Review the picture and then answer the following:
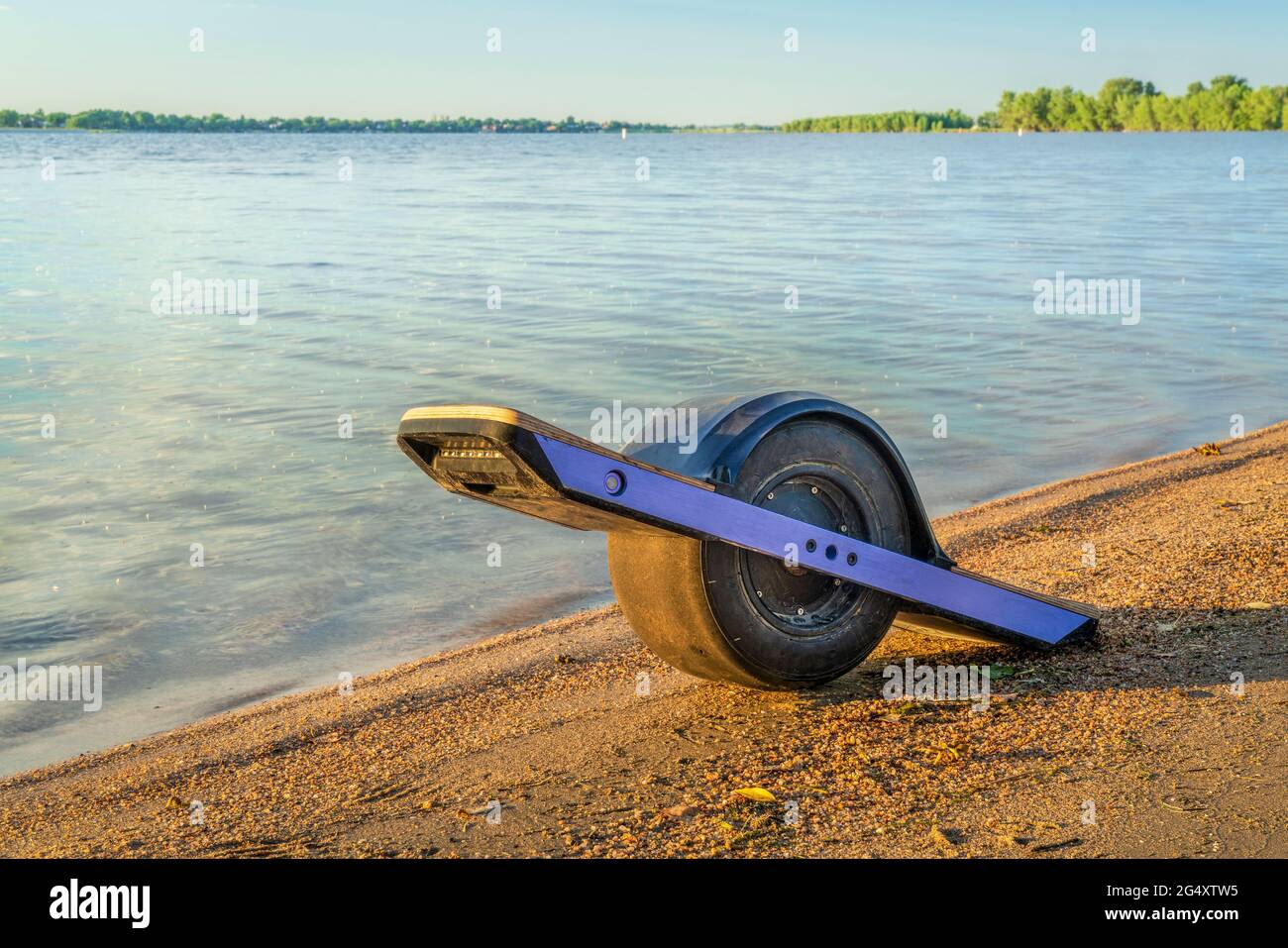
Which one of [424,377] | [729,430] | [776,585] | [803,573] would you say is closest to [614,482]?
[729,430]

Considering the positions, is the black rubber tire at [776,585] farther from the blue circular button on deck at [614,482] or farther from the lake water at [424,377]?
the lake water at [424,377]

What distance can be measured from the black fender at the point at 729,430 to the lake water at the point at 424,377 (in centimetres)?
323

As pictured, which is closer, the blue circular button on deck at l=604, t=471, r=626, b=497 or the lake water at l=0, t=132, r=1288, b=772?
the blue circular button on deck at l=604, t=471, r=626, b=497

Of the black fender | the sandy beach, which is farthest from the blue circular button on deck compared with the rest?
the sandy beach

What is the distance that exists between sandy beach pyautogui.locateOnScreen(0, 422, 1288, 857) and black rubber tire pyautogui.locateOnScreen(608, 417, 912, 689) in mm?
259

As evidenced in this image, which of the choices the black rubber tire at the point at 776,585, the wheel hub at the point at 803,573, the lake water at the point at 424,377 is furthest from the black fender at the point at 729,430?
the lake water at the point at 424,377

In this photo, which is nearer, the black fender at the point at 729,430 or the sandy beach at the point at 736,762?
the sandy beach at the point at 736,762

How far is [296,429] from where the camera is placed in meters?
12.9

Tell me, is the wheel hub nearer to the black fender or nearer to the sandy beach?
the black fender

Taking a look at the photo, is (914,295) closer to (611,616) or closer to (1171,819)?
(611,616)

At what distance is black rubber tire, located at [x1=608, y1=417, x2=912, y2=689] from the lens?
4438 mm

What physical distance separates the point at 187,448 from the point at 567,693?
7.79 m

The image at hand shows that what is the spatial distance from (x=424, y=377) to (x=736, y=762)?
11900 mm

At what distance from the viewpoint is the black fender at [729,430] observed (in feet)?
14.5
